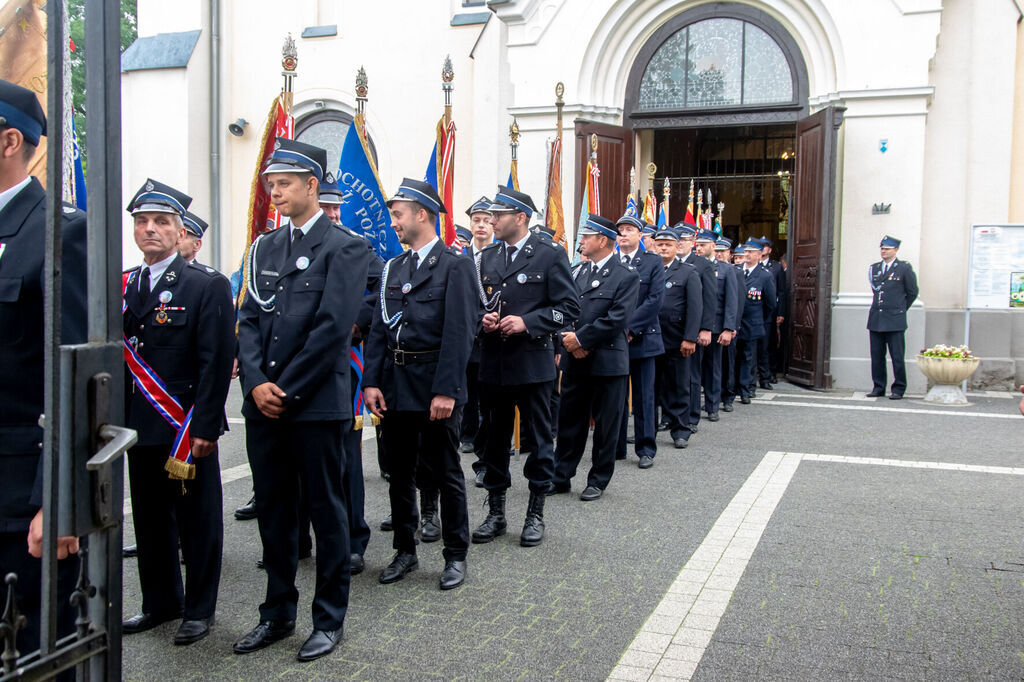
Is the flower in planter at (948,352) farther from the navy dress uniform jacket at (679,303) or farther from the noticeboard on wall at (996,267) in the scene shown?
the navy dress uniform jacket at (679,303)

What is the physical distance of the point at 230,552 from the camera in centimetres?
511

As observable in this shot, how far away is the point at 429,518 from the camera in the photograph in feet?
18.3

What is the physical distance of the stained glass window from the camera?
45.4 feet

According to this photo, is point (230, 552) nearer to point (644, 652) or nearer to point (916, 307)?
point (644, 652)

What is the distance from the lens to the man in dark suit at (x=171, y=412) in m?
3.94

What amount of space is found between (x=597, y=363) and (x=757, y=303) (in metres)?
5.94

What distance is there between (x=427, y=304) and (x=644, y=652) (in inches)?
74.9

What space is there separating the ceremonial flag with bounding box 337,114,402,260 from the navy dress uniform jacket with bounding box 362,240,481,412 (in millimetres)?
2419

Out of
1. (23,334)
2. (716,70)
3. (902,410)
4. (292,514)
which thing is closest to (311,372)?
(292,514)

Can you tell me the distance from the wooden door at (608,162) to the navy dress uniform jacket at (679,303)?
16.5 feet

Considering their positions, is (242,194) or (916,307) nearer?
(916,307)

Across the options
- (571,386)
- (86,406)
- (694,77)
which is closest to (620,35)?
(694,77)

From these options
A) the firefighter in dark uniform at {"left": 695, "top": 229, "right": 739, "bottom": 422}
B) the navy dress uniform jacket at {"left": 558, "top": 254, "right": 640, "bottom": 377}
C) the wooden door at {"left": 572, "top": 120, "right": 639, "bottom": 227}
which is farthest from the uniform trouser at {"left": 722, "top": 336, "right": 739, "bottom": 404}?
the navy dress uniform jacket at {"left": 558, "top": 254, "right": 640, "bottom": 377}

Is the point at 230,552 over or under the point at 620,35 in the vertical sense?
under
